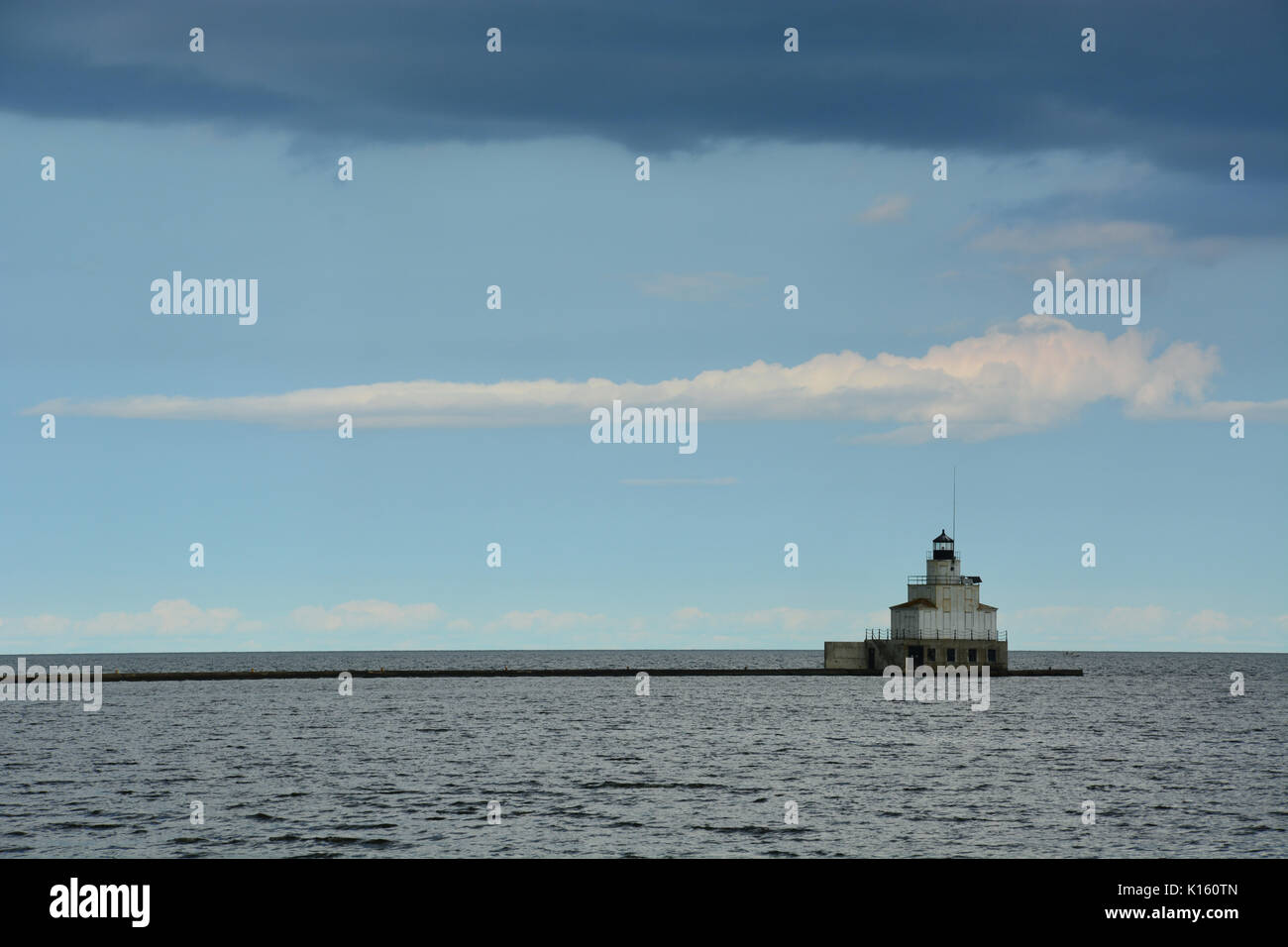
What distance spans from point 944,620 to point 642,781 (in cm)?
8398

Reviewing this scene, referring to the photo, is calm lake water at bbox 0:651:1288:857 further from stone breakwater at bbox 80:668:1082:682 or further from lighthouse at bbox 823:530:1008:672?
stone breakwater at bbox 80:668:1082:682

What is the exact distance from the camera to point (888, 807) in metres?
48.7

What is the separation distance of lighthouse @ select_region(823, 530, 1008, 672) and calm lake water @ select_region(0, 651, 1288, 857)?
62.2ft

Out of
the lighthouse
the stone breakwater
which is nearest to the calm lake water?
the lighthouse

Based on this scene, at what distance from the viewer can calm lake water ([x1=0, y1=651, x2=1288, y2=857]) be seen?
4050 cm

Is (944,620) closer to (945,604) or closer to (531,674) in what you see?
(945,604)

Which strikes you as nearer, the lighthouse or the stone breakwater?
the lighthouse

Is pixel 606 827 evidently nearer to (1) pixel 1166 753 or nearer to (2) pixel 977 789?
(2) pixel 977 789

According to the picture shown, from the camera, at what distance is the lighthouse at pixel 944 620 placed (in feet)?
443

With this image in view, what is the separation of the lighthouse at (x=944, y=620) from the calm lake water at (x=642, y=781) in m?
19.0

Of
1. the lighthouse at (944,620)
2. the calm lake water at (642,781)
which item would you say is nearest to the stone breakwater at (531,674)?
the lighthouse at (944,620)
